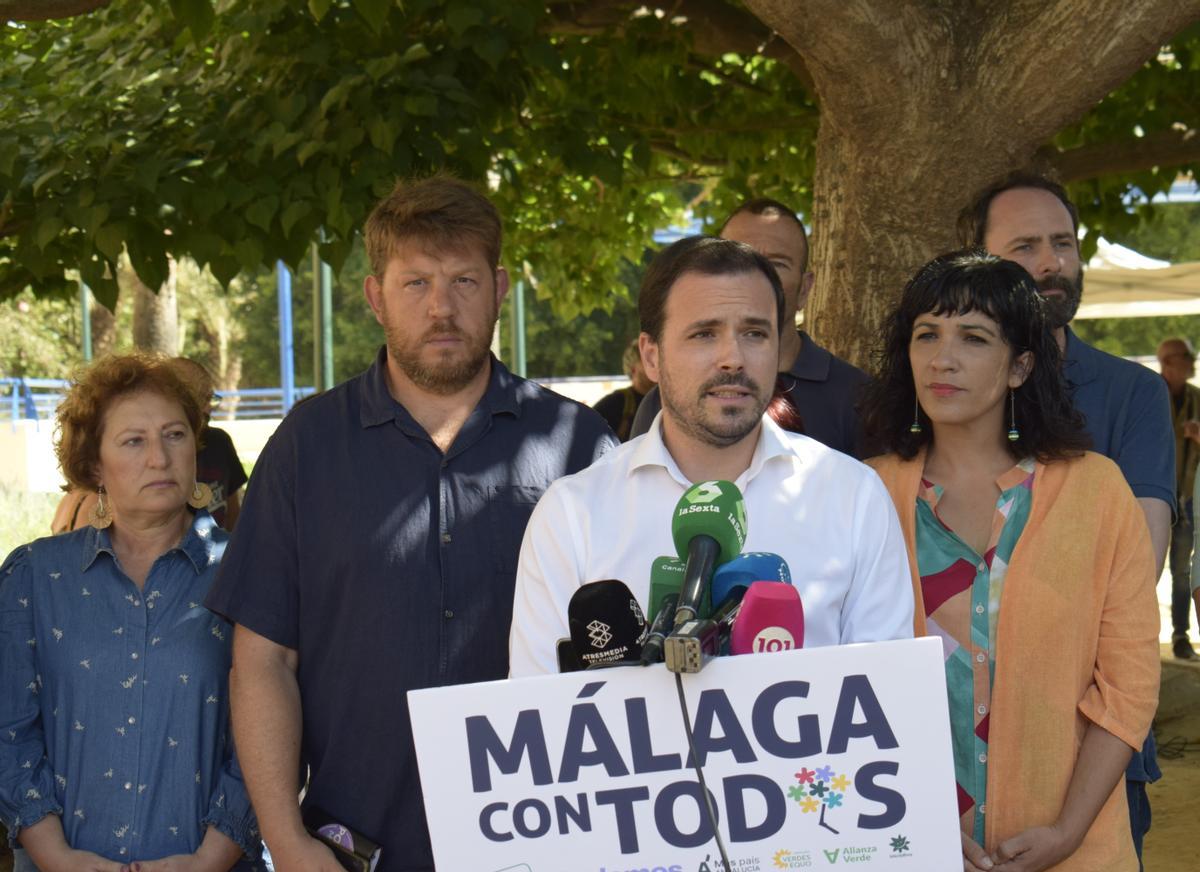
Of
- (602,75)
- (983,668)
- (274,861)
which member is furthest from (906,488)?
(602,75)

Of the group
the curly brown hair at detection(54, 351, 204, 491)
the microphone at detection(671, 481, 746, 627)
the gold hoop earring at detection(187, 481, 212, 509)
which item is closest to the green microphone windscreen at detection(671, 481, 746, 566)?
the microphone at detection(671, 481, 746, 627)

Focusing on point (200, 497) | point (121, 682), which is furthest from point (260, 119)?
point (121, 682)

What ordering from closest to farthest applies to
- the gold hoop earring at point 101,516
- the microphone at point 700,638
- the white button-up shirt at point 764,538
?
the microphone at point 700,638, the white button-up shirt at point 764,538, the gold hoop earring at point 101,516

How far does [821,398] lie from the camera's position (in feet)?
→ 13.6

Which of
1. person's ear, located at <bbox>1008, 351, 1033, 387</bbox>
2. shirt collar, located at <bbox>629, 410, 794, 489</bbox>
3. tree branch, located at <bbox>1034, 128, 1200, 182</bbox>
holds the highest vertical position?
tree branch, located at <bbox>1034, 128, 1200, 182</bbox>

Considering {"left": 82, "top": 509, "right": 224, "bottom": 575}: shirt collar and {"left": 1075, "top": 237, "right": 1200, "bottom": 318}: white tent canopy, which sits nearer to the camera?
{"left": 82, "top": 509, "right": 224, "bottom": 575}: shirt collar

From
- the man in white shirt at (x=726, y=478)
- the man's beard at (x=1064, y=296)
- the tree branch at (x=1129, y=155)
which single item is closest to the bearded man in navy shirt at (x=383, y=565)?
the man in white shirt at (x=726, y=478)

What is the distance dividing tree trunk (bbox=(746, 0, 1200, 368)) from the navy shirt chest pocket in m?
1.98

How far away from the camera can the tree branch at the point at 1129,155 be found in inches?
279

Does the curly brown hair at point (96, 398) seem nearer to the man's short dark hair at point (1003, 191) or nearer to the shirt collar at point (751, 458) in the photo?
the shirt collar at point (751, 458)

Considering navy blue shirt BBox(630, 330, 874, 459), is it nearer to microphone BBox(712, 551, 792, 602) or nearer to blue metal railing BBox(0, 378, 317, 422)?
microphone BBox(712, 551, 792, 602)

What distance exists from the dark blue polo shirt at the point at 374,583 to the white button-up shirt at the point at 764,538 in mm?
444

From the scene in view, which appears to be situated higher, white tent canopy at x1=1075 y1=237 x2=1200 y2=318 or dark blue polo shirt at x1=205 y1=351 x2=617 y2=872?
white tent canopy at x1=1075 y1=237 x2=1200 y2=318

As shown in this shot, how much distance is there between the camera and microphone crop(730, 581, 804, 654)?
2.27 meters
